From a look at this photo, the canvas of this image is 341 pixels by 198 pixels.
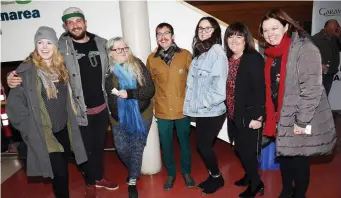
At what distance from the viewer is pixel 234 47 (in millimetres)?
2334

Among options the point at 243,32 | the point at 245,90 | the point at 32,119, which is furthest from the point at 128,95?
the point at 243,32

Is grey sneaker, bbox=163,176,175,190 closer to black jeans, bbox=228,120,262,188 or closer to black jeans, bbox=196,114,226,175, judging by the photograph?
black jeans, bbox=196,114,226,175

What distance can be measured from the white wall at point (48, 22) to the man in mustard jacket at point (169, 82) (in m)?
0.81

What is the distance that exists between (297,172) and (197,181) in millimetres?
1127

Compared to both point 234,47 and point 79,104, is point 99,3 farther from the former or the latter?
point 234,47

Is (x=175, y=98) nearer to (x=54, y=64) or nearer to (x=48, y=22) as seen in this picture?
(x=54, y=64)

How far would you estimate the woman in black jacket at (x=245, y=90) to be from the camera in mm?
2242

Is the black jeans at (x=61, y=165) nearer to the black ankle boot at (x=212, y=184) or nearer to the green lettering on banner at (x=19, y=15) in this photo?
the black ankle boot at (x=212, y=184)

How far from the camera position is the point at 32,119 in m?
2.17

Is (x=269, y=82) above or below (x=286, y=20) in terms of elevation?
below

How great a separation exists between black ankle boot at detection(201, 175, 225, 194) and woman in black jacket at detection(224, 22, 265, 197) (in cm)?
48

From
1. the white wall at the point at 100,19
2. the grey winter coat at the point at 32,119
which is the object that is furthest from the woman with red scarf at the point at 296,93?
the grey winter coat at the point at 32,119

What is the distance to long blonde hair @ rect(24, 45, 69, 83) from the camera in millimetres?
2209

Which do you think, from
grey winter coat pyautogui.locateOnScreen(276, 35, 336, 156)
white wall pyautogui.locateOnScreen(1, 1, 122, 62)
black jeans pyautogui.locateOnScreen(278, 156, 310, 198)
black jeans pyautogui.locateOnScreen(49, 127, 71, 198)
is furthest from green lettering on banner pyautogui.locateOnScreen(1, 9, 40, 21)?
black jeans pyautogui.locateOnScreen(278, 156, 310, 198)
